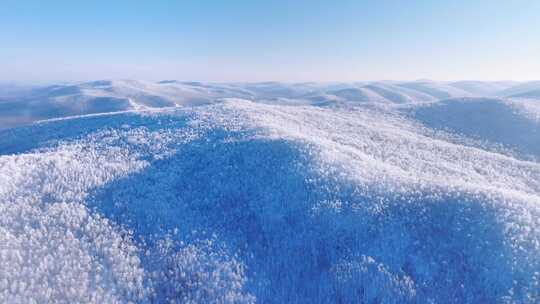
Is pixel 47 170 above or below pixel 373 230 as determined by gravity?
above

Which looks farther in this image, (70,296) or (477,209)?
(477,209)

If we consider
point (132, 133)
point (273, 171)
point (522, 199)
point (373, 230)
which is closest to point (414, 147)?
point (522, 199)

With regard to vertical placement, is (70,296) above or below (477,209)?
below

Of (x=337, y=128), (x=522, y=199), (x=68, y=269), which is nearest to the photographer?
(x=68, y=269)

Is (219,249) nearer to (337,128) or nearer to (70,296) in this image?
(70,296)

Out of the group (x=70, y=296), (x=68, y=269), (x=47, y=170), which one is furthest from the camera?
(x=47, y=170)

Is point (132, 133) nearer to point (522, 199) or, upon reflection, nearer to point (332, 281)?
point (332, 281)

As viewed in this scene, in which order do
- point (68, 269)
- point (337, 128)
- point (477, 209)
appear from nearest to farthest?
point (68, 269) → point (477, 209) → point (337, 128)

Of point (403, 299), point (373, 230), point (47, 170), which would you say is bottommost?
point (403, 299)

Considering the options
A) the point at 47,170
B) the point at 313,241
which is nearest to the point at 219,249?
the point at 313,241
